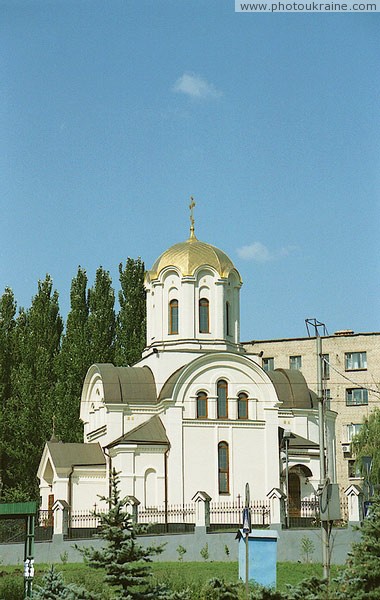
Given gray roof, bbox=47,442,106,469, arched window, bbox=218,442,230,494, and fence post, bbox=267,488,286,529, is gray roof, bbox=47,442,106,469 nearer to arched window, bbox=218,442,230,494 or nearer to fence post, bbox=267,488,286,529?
arched window, bbox=218,442,230,494

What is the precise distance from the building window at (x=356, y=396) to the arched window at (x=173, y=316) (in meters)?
16.8

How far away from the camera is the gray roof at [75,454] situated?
34844 mm

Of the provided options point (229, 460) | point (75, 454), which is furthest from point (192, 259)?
point (75, 454)

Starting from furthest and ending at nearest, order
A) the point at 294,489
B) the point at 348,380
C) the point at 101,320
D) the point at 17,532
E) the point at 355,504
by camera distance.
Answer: the point at 348,380
the point at 101,320
the point at 294,489
the point at 17,532
the point at 355,504

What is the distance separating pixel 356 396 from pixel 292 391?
14.0 m

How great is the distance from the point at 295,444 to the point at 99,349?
1081cm

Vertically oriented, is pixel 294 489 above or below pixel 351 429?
below

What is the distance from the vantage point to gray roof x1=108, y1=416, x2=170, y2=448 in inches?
1313

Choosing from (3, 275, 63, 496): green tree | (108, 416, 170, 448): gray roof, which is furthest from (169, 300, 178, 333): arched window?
(3, 275, 63, 496): green tree

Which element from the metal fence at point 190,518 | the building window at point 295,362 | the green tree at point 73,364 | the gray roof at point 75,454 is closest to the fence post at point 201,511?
the metal fence at point 190,518

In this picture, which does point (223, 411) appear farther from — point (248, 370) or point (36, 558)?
point (36, 558)

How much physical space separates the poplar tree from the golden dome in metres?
6.18

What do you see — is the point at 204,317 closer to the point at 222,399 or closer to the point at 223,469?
the point at 222,399

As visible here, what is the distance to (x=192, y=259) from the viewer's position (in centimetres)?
3684
